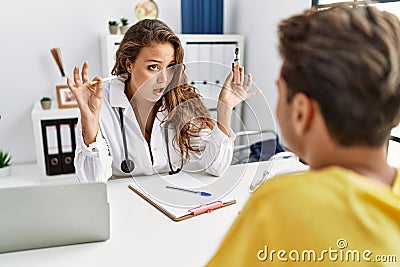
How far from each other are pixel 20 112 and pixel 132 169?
1.79 m

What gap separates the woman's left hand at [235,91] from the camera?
117 cm

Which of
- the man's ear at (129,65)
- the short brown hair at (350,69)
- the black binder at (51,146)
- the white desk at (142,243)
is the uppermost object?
the short brown hair at (350,69)

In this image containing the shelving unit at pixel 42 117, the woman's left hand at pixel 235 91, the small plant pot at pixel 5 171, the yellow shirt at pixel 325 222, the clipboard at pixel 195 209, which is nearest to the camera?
the yellow shirt at pixel 325 222

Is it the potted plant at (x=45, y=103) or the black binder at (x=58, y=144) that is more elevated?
the potted plant at (x=45, y=103)

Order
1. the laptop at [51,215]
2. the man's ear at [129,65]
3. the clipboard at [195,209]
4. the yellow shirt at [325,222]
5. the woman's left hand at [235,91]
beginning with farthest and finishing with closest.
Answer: the man's ear at [129,65]
the woman's left hand at [235,91]
the clipboard at [195,209]
the laptop at [51,215]
the yellow shirt at [325,222]

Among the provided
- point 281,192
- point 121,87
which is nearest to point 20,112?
point 121,87

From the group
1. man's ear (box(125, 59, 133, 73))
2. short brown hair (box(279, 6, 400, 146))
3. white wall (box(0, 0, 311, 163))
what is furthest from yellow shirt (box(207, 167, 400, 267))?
white wall (box(0, 0, 311, 163))

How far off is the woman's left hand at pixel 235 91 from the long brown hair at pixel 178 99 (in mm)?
73

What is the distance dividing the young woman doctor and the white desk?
147mm

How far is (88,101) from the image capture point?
1.22m

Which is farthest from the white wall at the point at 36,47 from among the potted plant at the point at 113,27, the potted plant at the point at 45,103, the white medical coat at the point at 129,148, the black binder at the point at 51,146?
the white medical coat at the point at 129,148

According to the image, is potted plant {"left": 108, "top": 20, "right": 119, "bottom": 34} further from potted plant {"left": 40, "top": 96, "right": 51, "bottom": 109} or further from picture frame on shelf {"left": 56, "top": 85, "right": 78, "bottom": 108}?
potted plant {"left": 40, "top": 96, "right": 51, "bottom": 109}

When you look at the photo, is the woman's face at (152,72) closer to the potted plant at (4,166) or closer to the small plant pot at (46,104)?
the small plant pot at (46,104)

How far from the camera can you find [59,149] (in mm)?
2531
